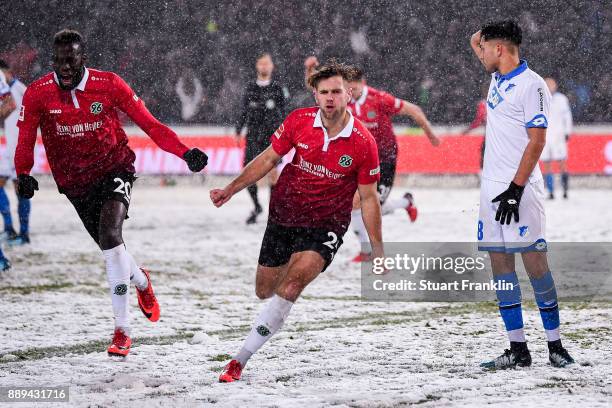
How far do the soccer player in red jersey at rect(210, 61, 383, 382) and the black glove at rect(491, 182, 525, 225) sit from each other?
2.31ft

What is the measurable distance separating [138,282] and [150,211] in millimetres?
8612

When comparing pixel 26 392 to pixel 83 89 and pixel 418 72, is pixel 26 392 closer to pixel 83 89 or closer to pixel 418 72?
pixel 83 89

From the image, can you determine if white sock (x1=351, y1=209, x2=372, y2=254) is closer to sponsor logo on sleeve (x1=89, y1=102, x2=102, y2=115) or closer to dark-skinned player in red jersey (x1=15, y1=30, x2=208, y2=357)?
dark-skinned player in red jersey (x1=15, y1=30, x2=208, y2=357)

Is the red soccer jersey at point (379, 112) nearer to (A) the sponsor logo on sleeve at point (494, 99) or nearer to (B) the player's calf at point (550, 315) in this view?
(A) the sponsor logo on sleeve at point (494, 99)

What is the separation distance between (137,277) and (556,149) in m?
12.2

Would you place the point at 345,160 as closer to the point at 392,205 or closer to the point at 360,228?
the point at 360,228

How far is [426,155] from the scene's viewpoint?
756 inches

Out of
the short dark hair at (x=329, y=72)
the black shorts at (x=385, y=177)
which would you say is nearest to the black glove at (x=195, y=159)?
the short dark hair at (x=329, y=72)

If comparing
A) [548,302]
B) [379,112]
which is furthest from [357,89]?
[548,302]

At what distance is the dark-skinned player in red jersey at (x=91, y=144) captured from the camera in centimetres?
634

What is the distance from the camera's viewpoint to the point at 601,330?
694 cm

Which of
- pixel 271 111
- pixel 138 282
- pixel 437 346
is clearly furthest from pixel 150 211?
pixel 437 346

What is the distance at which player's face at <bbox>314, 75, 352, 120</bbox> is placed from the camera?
5.77m

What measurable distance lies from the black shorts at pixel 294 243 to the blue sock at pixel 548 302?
1.21 m
